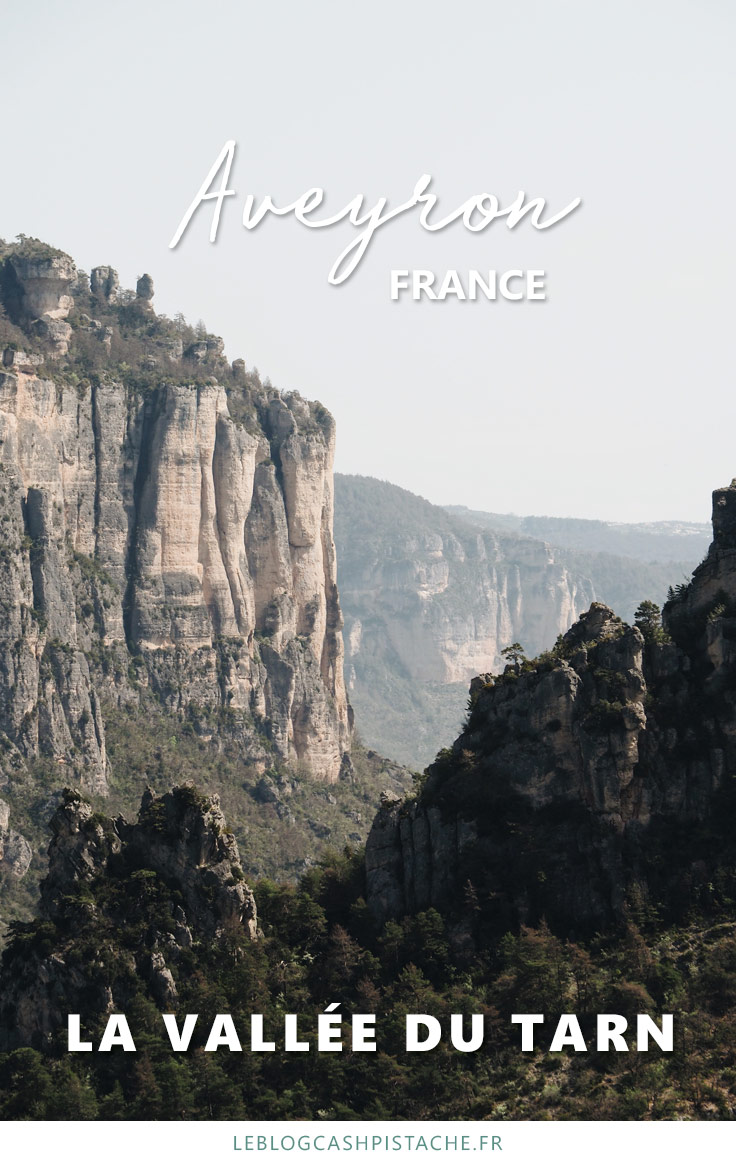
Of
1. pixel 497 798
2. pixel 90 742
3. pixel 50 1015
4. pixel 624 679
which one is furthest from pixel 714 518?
pixel 90 742

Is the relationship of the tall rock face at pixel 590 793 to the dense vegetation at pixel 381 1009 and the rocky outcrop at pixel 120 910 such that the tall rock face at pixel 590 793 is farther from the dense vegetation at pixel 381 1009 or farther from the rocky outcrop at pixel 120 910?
the rocky outcrop at pixel 120 910

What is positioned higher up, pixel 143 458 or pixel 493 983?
pixel 143 458

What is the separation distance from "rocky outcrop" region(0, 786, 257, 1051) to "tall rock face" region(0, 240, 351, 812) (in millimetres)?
49506

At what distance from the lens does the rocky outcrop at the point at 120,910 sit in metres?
74.9

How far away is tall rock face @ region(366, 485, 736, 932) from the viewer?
75.3m

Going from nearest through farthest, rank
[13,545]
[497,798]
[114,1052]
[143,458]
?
1. [114,1052]
2. [497,798]
3. [13,545]
4. [143,458]

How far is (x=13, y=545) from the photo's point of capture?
434ft

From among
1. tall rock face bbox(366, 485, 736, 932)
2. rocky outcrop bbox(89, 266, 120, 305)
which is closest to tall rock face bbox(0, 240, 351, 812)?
rocky outcrop bbox(89, 266, 120, 305)

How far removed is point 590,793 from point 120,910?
745 inches

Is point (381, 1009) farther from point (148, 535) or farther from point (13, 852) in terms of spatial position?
Answer: point (148, 535)

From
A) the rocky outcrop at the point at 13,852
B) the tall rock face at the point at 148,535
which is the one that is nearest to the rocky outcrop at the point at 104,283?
the tall rock face at the point at 148,535

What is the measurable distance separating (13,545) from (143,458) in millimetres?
19107

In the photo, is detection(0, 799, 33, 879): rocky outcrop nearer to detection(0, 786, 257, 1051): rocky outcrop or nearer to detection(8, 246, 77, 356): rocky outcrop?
detection(0, 786, 257, 1051): rocky outcrop

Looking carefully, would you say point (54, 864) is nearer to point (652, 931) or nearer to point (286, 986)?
point (286, 986)
